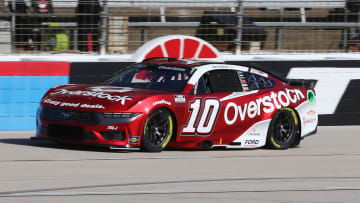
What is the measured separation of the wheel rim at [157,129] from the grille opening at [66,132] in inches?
31.6

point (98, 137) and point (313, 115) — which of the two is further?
point (313, 115)

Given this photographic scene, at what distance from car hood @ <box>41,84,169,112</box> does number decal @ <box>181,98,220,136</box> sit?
485mm

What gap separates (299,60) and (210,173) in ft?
22.6

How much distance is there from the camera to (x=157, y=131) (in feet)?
29.6

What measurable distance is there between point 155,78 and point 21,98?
11.4 ft

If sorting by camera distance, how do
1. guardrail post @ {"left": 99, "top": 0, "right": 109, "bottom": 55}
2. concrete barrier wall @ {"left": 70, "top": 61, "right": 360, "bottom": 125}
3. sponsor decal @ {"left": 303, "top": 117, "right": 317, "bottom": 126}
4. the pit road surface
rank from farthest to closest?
concrete barrier wall @ {"left": 70, "top": 61, "right": 360, "bottom": 125} < guardrail post @ {"left": 99, "top": 0, "right": 109, "bottom": 55} < sponsor decal @ {"left": 303, "top": 117, "right": 317, "bottom": 126} < the pit road surface

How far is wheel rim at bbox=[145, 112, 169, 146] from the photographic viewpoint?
896 cm

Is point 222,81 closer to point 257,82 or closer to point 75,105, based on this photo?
point 257,82

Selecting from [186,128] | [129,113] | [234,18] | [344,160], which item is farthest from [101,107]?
[234,18]

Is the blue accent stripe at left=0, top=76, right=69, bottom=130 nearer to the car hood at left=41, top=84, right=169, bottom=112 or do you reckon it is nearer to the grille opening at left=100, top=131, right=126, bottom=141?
the car hood at left=41, top=84, right=169, bottom=112

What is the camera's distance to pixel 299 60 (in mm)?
14078

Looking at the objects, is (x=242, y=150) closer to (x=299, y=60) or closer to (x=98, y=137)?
(x=98, y=137)

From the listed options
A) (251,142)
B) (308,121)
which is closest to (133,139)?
(251,142)

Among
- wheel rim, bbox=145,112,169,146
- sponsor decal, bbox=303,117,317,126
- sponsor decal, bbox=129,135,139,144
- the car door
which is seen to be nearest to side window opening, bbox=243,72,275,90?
the car door
